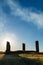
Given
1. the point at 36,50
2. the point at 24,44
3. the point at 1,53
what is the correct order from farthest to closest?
the point at 24,44
the point at 36,50
the point at 1,53

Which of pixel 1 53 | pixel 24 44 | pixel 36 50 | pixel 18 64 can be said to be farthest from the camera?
pixel 24 44

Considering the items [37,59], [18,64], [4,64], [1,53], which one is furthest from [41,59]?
[1,53]

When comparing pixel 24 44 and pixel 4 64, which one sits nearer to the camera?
pixel 4 64

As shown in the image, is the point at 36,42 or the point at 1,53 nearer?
the point at 1,53

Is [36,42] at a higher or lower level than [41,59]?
higher

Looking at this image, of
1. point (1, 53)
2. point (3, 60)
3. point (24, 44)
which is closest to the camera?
point (3, 60)

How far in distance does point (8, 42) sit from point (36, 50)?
397cm

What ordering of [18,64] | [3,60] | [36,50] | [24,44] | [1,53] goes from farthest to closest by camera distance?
[24,44] → [36,50] → [1,53] → [3,60] → [18,64]

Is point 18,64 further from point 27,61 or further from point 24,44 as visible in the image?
point 24,44

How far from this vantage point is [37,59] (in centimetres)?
1664

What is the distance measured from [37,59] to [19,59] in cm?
186

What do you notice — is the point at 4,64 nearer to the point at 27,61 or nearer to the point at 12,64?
the point at 12,64

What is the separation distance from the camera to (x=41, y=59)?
16.5 metres

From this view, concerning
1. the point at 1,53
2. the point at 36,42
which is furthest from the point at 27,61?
the point at 36,42
